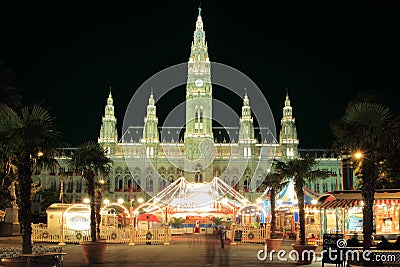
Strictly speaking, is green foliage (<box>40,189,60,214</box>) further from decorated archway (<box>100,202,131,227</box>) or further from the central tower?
the central tower

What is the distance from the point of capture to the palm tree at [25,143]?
47.2 ft

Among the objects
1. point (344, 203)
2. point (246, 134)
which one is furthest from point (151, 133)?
point (344, 203)

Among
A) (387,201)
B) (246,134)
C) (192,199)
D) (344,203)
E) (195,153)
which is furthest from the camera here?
(246,134)

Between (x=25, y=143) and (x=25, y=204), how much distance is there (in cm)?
156

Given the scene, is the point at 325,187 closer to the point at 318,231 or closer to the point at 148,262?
the point at 318,231

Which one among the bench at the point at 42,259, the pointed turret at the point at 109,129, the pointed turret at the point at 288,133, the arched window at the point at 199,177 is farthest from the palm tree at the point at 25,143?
the pointed turret at the point at 288,133

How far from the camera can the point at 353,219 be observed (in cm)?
2997

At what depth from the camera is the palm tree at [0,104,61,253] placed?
1438 centimetres

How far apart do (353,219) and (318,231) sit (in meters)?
3.23

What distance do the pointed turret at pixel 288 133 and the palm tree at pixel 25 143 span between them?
8171 cm

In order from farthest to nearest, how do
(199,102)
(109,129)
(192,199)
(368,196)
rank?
(109,129) < (199,102) < (192,199) < (368,196)

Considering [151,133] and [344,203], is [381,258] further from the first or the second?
[151,133]

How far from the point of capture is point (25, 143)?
1440 cm

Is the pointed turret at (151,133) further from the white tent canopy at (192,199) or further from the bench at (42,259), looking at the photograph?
the bench at (42,259)
